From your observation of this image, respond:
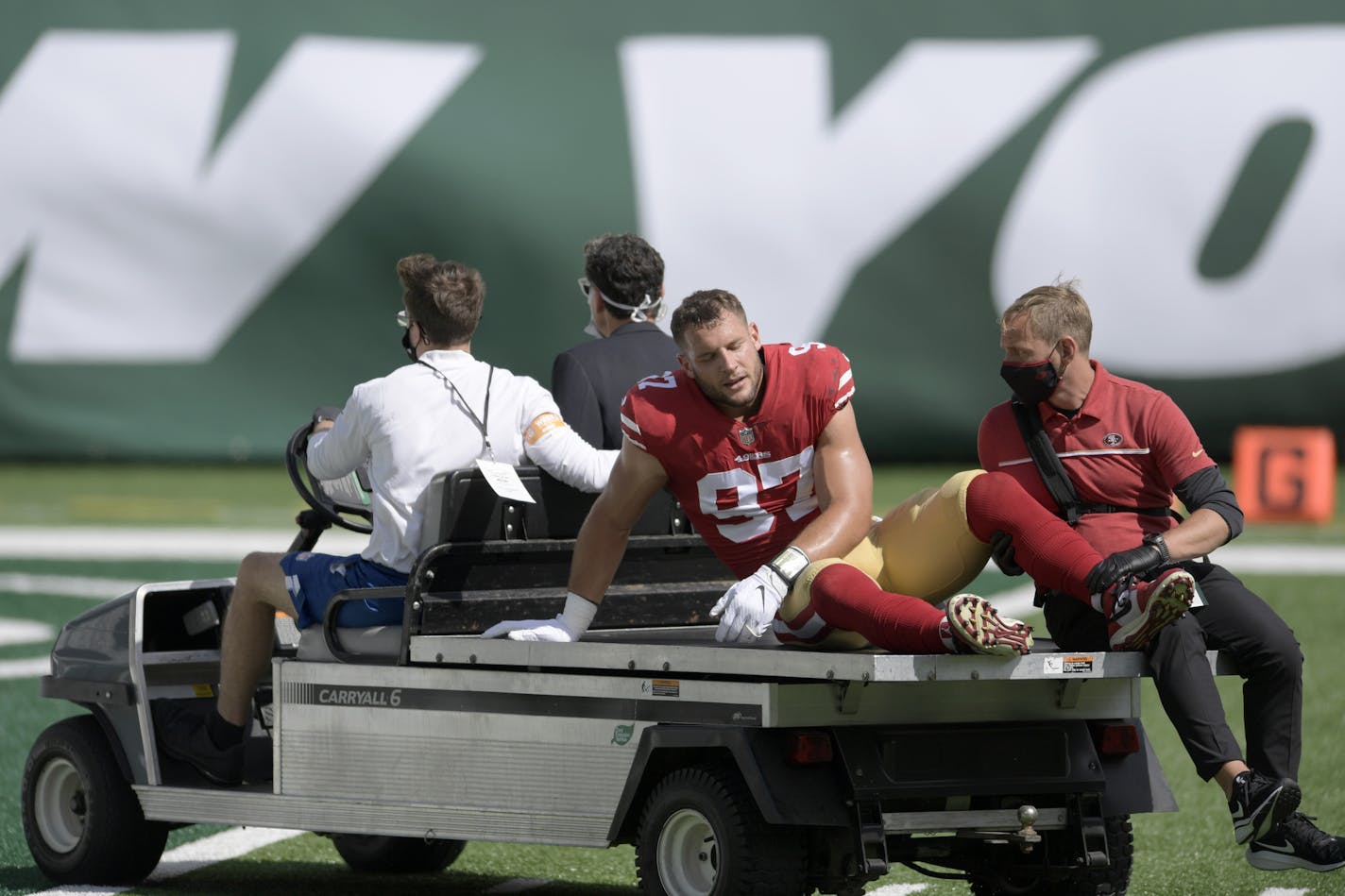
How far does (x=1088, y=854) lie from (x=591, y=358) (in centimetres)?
222

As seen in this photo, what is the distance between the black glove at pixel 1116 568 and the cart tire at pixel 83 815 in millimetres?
2933

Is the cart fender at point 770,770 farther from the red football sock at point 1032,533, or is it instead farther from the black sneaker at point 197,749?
the black sneaker at point 197,749

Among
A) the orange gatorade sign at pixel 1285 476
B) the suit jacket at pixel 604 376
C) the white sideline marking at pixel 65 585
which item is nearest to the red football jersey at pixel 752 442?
the suit jacket at pixel 604 376

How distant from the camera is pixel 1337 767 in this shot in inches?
324

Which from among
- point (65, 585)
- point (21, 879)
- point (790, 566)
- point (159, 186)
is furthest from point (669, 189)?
point (790, 566)

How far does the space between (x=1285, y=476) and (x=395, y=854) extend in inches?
536

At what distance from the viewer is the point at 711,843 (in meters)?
5.02

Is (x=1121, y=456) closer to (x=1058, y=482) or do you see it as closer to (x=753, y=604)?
(x=1058, y=482)

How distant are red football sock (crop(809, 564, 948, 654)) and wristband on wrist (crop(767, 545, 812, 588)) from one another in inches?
3.0

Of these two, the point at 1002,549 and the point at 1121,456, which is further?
the point at 1121,456

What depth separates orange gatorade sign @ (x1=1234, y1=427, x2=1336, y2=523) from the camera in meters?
18.5

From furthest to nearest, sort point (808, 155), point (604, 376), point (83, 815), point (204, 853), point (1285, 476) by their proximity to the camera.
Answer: point (808, 155), point (1285, 476), point (204, 853), point (604, 376), point (83, 815)

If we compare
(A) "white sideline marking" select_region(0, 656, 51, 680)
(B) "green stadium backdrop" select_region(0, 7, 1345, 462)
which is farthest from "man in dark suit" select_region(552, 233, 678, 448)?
(B) "green stadium backdrop" select_region(0, 7, 1345, 462)

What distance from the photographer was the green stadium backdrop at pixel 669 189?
21.5 meters
